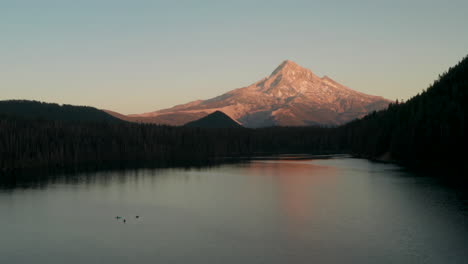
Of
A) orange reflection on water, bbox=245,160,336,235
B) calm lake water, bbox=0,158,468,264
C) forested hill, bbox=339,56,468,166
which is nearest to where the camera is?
calm lake water, bbox=0,158,468,264

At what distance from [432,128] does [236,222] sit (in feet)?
321

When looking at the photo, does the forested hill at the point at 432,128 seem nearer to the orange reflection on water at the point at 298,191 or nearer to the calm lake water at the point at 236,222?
the calm lake water at the point at 236,222

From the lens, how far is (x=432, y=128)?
451 ft

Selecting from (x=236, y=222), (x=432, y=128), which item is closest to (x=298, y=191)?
(x=236, y=222)

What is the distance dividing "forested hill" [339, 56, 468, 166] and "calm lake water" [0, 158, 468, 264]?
108ft

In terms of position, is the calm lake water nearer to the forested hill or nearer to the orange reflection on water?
the orange reflection on water

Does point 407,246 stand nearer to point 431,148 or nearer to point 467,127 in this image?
point 467,127

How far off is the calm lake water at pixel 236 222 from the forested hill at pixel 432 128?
108 ft

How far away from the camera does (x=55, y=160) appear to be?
548 feet

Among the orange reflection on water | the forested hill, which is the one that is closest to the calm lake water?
the orange reflection on water

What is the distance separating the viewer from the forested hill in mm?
127875

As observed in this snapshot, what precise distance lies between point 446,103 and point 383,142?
3907 centimetres

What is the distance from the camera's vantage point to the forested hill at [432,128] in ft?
420

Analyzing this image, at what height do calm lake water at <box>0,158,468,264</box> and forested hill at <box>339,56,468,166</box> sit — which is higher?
forested hill at <box>339,56,468,166</box>
